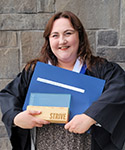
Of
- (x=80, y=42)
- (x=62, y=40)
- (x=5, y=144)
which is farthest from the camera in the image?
(x=5, y=144)

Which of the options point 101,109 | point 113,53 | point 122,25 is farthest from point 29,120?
point 122,25

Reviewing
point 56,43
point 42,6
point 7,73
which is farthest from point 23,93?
point 42,6

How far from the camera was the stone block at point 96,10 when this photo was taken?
138cm

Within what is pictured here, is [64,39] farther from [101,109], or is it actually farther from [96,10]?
[96,10]

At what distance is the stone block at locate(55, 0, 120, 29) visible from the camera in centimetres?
138

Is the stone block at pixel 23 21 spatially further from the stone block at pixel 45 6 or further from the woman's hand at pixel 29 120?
the woman's hand at pixel 29 120

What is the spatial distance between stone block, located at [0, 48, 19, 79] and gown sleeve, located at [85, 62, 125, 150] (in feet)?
2.37

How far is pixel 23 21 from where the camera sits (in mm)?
1405

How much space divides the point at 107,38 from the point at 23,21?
616 millimetres

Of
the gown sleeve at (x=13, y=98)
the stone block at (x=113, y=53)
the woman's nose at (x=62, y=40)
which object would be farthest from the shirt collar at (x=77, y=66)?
the stone block at (x=113, y=53)

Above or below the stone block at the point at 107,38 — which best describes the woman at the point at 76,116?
below

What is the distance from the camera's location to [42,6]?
139 cm

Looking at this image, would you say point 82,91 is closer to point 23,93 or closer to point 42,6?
point 23,93

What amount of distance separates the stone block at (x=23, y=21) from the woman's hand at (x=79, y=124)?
0.83 m
